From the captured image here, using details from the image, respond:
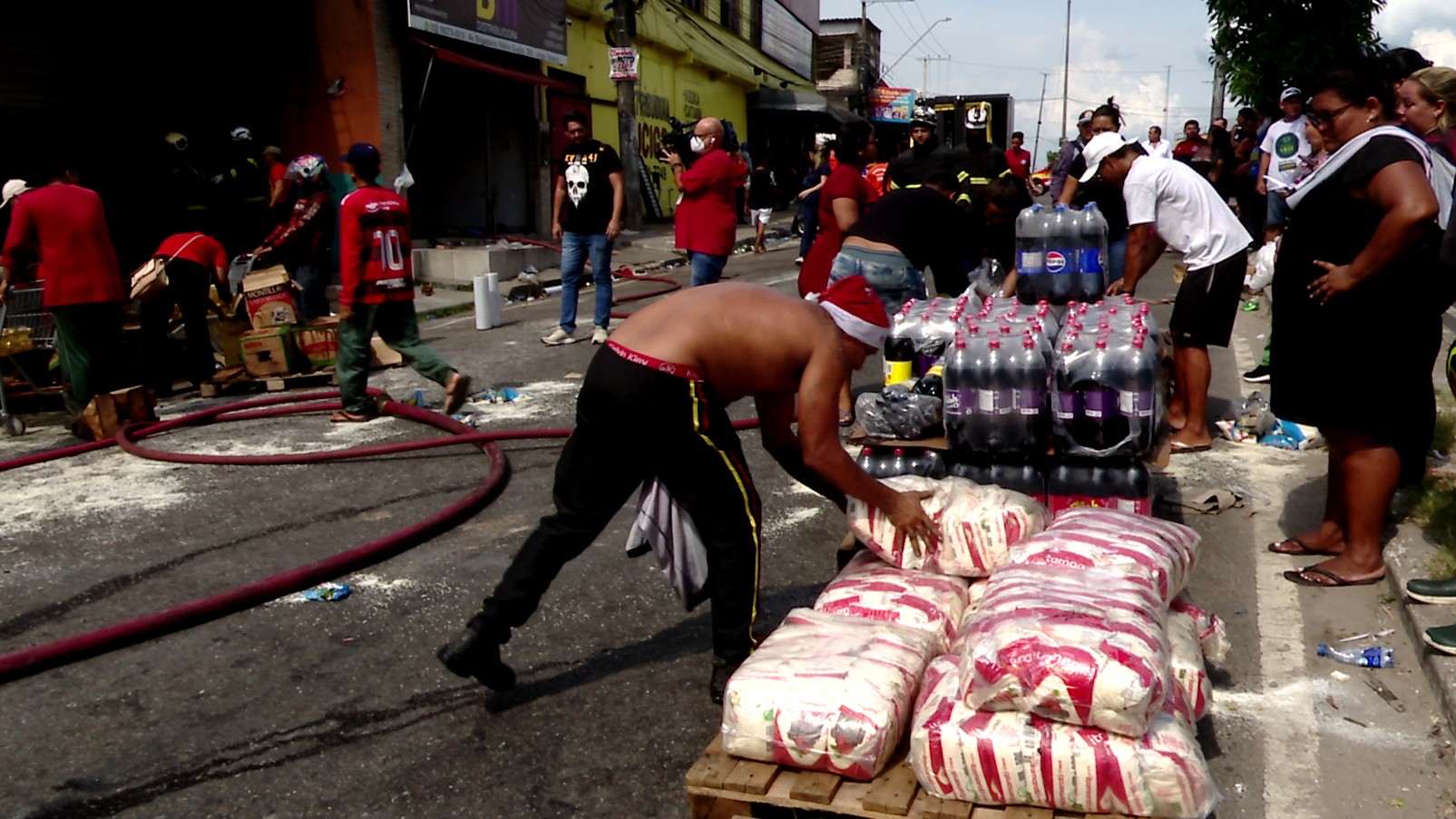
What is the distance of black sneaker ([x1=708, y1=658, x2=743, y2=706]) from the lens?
12.6 ft

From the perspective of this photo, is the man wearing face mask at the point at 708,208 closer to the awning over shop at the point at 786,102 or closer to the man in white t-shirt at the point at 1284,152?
the man in white t-shirt at the point at 1284,152

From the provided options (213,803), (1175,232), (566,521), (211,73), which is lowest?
(213,803)

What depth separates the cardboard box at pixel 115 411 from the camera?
7.83 metres

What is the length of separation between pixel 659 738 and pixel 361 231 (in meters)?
4.94

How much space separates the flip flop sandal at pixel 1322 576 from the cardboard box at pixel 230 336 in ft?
25.7

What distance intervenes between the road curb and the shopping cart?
8.10 metres

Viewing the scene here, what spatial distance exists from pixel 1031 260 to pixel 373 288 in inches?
161

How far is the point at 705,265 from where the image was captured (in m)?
10.2

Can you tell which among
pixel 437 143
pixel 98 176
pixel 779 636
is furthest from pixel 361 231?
pixel 437 143

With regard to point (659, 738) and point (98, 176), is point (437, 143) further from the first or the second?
point (659, 738)

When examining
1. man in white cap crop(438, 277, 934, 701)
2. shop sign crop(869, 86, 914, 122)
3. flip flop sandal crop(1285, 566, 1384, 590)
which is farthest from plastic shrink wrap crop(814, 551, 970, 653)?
shop sign crop(869, 86, 914, 122)

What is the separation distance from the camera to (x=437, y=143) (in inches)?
866

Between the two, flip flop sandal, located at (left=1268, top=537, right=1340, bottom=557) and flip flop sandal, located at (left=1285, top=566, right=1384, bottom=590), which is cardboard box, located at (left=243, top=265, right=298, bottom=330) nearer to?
flip flop sandal, located at (left=1268, top=537, right=1340, bottom=557)

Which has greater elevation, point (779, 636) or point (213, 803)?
point (779, 636)
